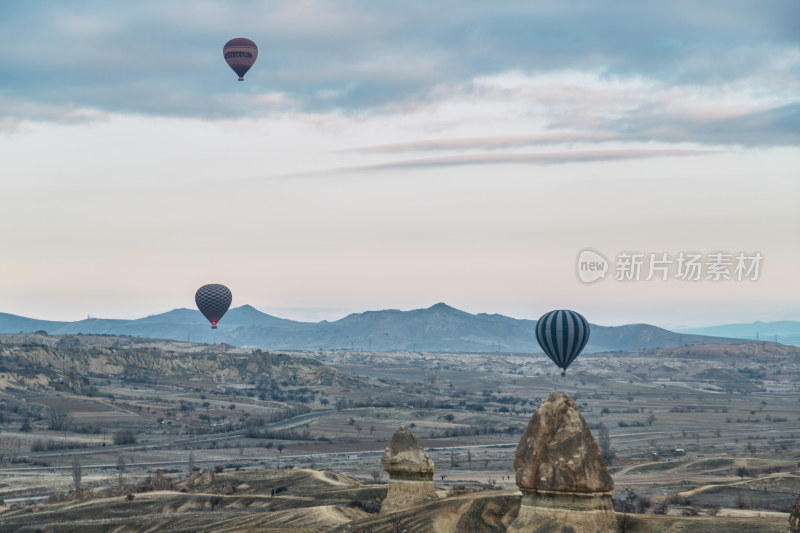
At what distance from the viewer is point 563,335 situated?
9675 cm

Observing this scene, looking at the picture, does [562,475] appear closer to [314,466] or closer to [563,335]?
[563,335]

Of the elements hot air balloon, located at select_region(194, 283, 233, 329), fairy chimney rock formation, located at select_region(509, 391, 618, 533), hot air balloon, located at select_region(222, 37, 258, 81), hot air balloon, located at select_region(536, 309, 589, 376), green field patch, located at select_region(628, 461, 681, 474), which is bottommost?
green field patch, located at select_region(628, 461, 681, 474)

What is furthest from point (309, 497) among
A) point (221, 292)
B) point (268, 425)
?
point (268, 425)

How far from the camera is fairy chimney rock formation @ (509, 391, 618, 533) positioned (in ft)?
108

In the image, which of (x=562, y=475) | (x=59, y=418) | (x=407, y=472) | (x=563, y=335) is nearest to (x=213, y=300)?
(x=59, y=418)

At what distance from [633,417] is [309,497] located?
13188 cm

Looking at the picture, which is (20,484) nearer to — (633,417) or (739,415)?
(633,417)

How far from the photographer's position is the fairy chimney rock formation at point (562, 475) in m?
32.9

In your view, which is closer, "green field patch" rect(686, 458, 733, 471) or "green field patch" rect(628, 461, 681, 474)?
"green field patch" rect(686, 458, 733, 471)

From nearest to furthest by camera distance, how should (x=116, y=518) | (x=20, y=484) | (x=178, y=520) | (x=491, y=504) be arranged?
(x=491, y=504) < (x=178, y=520) < (x=116, y=518) < (x=20, y=484)

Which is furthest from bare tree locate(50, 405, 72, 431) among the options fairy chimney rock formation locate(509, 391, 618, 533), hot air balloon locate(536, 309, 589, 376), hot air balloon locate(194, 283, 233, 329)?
fairy chimney rock formation locate(509, 391, 618, 533)

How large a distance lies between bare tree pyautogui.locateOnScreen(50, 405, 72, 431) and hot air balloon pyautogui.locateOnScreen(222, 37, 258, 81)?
7007cm

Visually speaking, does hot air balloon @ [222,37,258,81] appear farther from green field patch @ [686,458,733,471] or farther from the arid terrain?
green field patch @ [686,458,733,471]

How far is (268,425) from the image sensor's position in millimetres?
175625
